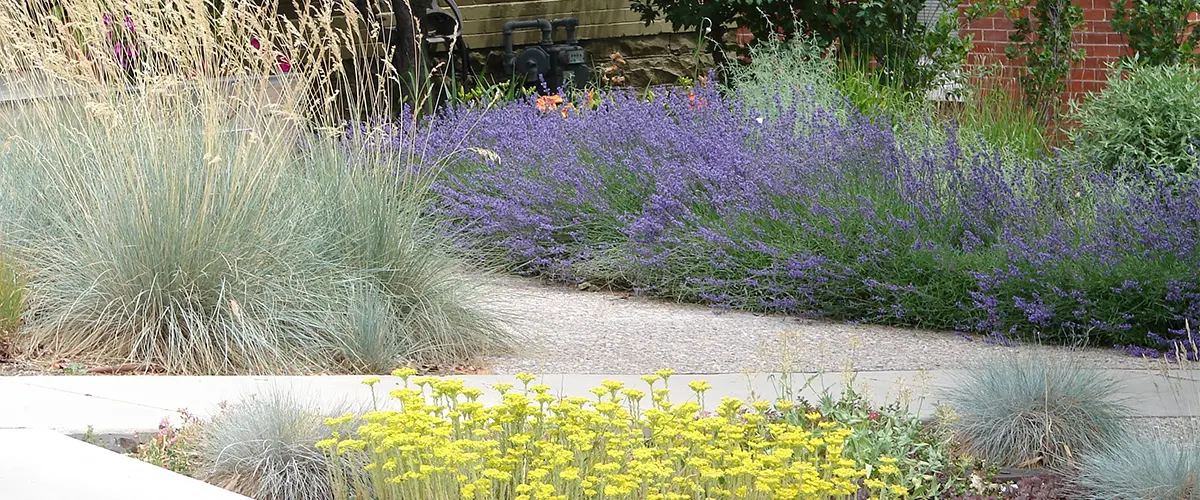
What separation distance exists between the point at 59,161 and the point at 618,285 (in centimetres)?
277

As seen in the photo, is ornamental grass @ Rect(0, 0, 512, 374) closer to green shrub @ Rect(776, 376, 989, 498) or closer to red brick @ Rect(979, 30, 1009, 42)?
green shrub @ Rect(776, 376, 989, 498)

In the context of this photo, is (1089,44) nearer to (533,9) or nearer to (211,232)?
(533,9)

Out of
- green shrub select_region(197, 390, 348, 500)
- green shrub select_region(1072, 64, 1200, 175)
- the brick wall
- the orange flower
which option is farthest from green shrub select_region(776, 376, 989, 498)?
the brick wall

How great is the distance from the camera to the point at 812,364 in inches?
192

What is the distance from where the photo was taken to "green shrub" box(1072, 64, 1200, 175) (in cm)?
714

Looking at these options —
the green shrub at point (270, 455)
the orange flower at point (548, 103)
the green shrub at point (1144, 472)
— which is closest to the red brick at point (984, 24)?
the orange flower at point (548, 103)

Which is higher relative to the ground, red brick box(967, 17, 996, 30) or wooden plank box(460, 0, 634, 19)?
wooden plank box(460, 0, 634, 19)

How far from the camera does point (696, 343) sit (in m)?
5.33

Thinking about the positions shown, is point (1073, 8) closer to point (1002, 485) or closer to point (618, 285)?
point (618, 285)

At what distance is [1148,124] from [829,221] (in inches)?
92.1

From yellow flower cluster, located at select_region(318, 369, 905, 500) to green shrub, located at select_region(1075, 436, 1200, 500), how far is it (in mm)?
491

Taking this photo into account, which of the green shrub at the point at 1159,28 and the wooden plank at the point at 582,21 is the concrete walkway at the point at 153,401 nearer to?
the green shrub at the point at 1159,28

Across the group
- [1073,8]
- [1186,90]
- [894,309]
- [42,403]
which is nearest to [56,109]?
[42,403]

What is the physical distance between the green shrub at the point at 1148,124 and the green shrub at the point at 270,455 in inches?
200
